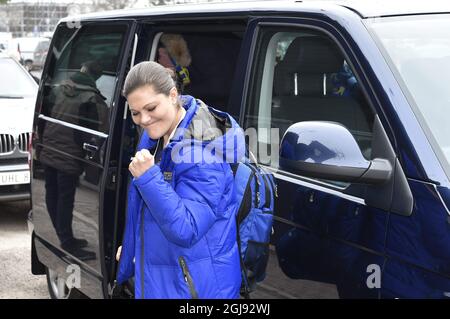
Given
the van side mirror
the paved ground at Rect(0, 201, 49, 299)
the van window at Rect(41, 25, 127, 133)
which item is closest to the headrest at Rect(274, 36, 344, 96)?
the van side mirror

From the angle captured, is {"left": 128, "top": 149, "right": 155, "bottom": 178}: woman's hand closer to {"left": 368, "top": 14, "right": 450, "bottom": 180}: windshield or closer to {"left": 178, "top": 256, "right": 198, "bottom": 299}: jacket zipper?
{"left": 178, "top": 256, "right": 198, "bottom": 299}: jacket zipper

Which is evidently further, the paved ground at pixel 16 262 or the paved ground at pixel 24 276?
the paved ground at pixel 16 262

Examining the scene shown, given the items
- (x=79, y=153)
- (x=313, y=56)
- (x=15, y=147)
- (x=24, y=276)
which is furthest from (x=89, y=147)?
(x=15, y=147)

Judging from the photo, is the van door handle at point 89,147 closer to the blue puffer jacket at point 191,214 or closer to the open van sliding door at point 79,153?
the open van sliding door at point 79,153

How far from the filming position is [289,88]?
109 inches

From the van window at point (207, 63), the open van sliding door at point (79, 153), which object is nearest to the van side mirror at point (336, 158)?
the open van sliding door at point (79, 153)

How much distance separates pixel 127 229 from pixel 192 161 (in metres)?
0.47

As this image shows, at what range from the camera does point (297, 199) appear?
2412mm

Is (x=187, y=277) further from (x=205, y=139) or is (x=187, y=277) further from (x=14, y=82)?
(x=14, y=82)

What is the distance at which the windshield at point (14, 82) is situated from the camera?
7814 millimetres

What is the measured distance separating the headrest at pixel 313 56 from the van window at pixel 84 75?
1.30 metres

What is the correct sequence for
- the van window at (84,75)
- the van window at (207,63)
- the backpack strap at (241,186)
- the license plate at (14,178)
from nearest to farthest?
1. the backpack strap at (241,186)
2. the van window at (84,75)
3. the van window at (207,63)
4. the license plate at (14,178)

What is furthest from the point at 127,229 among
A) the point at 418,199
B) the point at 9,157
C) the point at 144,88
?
the point at 9,157

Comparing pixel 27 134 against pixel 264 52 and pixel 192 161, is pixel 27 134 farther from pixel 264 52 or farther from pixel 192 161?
pixel 192 161
